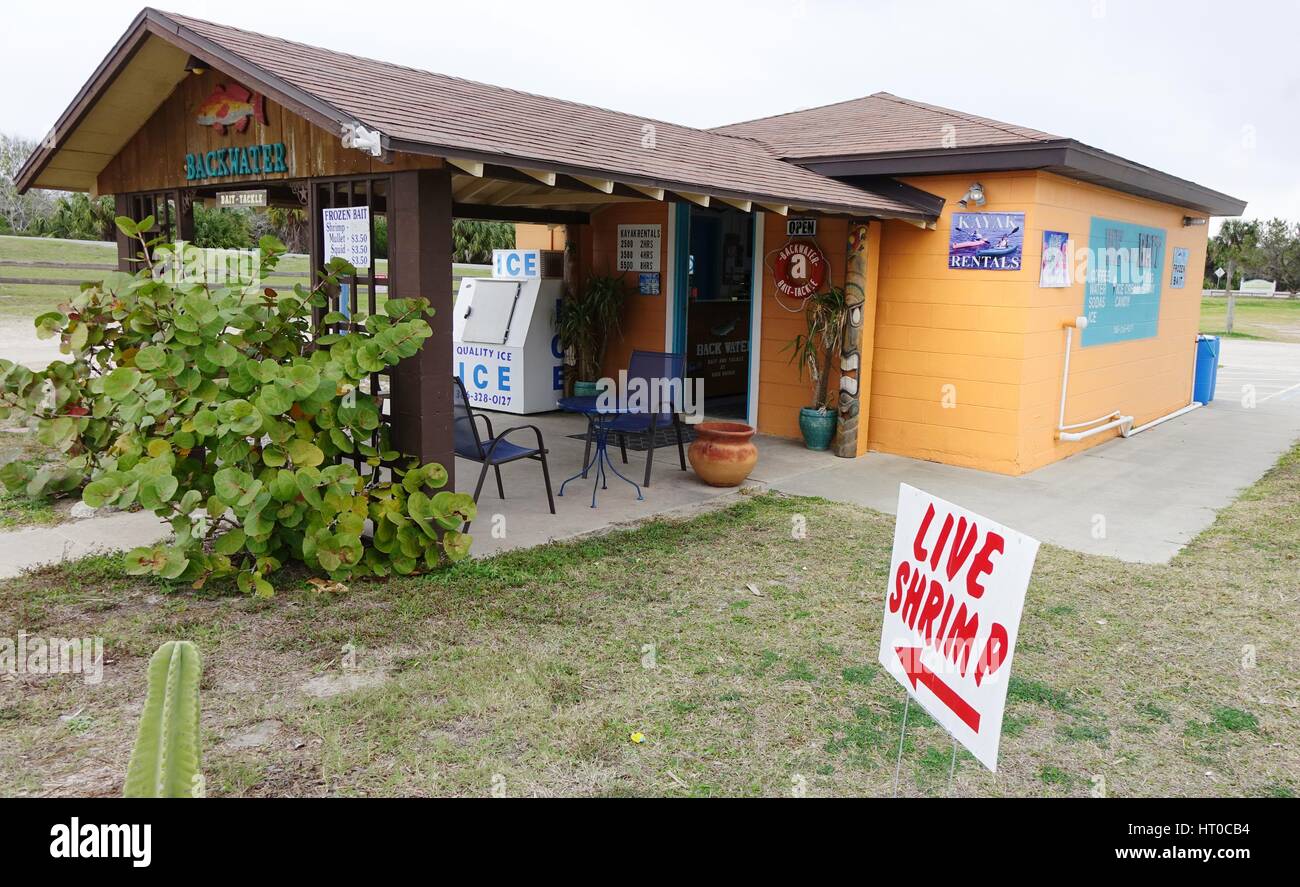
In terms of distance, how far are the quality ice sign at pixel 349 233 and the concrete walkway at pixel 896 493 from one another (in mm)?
1775

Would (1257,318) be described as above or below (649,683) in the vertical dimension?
above

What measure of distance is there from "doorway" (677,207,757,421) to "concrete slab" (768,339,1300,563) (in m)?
2.77

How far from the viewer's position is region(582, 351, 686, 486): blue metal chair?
701 centimetres

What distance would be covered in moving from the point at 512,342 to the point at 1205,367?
30.7 feet

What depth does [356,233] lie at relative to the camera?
5324 mm

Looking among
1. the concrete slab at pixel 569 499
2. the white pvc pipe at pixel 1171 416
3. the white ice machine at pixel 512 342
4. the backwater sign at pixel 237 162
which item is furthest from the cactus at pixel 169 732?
the white pvc pipe at pixel 1171 416

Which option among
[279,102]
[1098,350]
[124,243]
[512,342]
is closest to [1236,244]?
[1098,350]

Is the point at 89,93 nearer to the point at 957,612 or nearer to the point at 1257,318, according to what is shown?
the point at 957,612

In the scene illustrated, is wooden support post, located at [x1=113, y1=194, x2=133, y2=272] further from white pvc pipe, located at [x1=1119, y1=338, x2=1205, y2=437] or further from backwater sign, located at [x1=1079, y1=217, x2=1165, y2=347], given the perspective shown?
white pvc pipe, located at [x1=1119, y1=338, x2=1205, y2=437]

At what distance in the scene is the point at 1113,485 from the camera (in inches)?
307

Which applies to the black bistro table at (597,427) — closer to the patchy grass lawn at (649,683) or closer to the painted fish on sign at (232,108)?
the patchy grass lawn at (649,683)

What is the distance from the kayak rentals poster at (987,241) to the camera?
25.3 ft

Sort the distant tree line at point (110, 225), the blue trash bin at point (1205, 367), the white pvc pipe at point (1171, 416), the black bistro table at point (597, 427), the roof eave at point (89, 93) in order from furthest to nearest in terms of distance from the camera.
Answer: the distant tree line at point (110, 225) < the blue trash bin at point (1205, 367) < the white pvc pipe at point (1171, 416) < the black bistro table at point (597, 427) < the roof eave at point (89, 93)

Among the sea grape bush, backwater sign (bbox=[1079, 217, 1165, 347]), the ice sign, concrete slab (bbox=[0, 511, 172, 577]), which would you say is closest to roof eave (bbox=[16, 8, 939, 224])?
the sea grape bush
